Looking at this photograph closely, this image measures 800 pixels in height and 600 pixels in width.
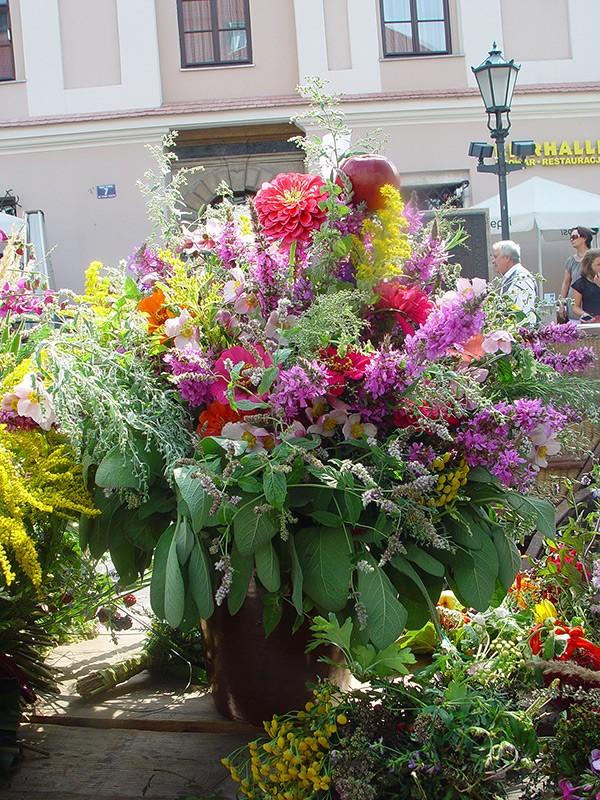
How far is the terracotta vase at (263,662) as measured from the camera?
53.2 inches

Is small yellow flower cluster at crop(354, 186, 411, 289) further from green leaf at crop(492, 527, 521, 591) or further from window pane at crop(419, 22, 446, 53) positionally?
window pane at crop(419, 22, 446, 53)

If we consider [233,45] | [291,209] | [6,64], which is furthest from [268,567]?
[6,64]

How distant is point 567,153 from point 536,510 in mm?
10199

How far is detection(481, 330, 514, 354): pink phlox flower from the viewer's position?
1.25 m

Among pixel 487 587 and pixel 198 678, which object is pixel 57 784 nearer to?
pixel 198 678

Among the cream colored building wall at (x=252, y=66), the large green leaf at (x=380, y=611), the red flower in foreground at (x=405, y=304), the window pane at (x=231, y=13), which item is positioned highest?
the window pane at (x=231, y=13)

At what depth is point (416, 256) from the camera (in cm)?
135

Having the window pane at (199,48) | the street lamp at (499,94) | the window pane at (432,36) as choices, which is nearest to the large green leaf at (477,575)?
the street lamp at (499,94)

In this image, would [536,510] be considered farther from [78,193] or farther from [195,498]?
[78,193]

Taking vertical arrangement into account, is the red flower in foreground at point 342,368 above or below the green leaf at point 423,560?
above

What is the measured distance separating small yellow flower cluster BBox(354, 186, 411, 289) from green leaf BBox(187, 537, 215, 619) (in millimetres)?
404

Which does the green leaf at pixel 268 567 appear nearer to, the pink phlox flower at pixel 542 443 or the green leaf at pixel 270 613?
the green leaf at pixel 270 613

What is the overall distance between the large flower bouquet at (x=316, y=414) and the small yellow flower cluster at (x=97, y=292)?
0.14 ft

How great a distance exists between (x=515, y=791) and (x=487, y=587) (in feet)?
→ 0.87
